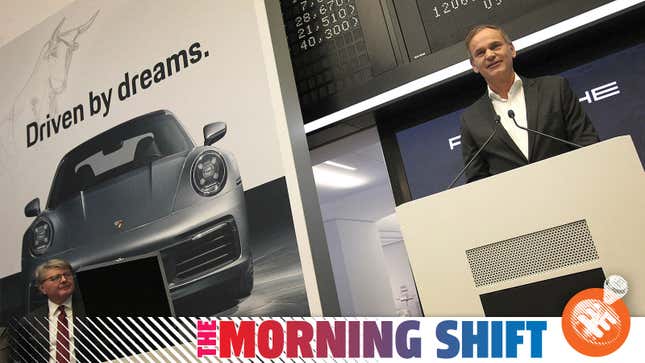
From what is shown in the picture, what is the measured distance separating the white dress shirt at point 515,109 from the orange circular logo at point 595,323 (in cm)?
84

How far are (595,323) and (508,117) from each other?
3.11 ft

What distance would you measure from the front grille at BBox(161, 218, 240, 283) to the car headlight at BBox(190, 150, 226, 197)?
0.42ft

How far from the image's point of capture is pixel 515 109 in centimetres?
159

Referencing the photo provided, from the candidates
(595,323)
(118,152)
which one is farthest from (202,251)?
(595,323)

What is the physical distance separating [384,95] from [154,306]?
1.20 meters

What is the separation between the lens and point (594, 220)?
713 millimetres

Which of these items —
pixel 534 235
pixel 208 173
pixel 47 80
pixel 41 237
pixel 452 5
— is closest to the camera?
pixel 534 235

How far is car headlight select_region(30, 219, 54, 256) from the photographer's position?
209 cm

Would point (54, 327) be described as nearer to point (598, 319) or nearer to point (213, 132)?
point (213, 132)

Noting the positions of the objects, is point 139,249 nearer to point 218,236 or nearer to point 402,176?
point 218,236

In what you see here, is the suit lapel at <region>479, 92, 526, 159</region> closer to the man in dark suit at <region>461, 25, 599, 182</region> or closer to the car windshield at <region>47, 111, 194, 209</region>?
the man in dark suit at <region>461, 25, 599, 182</region>

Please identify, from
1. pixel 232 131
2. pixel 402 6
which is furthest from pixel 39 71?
pixel 402 6

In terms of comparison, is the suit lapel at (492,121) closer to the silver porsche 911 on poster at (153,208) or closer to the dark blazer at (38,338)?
the silver porsche 911 on poster at (153,208)

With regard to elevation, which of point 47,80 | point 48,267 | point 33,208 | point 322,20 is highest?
point 47,80
